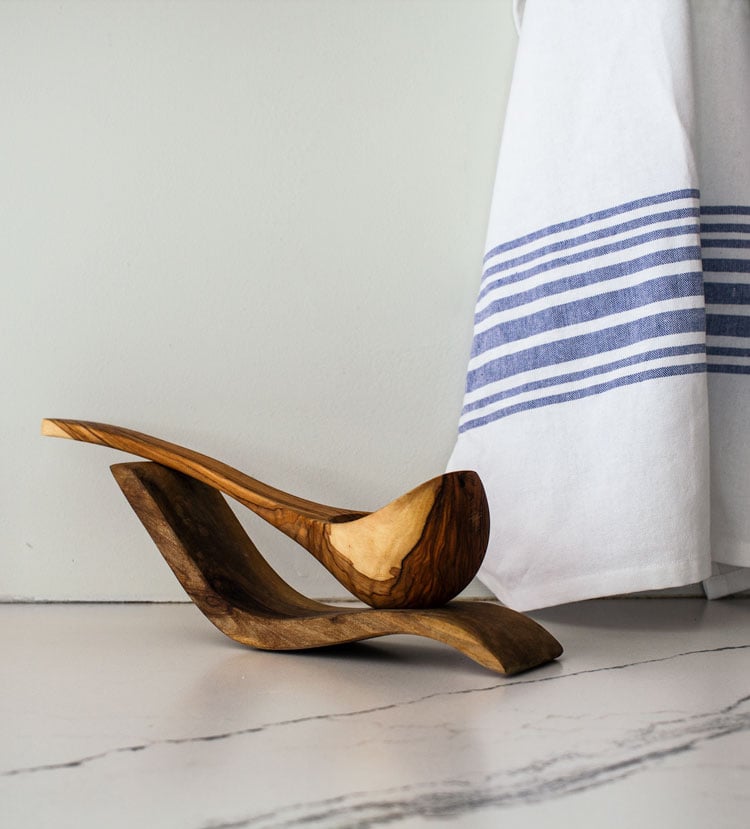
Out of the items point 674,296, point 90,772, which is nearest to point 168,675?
point 90,772

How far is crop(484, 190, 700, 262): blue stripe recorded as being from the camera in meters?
0.59

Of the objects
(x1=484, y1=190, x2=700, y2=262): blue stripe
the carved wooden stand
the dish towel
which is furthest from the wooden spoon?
(x1=484, y1=190, x2=700, y2=262): blue stripe

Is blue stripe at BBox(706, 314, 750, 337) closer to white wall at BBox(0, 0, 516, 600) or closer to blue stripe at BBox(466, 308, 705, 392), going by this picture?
blue stripe at BBox(466, 308, 705, 392)

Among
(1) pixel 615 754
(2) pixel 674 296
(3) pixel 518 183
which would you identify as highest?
(3) pixel 518 183

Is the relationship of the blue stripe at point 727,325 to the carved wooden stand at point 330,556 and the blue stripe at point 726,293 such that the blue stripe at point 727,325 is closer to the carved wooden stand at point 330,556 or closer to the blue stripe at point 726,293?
the blue stripe at point 726,293

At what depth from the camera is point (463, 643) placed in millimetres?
462

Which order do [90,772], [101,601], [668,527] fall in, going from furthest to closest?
1. [101,601]
2. [668,527]
3. [90,772]

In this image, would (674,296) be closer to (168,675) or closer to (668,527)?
(668,527)

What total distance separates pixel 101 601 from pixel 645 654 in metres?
0.42

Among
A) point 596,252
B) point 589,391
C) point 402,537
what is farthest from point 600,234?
point 402,537

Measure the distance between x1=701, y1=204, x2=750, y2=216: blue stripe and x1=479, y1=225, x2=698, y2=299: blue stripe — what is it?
63 mm

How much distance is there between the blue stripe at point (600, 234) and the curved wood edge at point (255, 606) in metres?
0.27

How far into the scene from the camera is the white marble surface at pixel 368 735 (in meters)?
0.29

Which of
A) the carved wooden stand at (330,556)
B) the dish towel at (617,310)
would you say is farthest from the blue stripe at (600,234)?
the carved wooden stand at (330,556)
